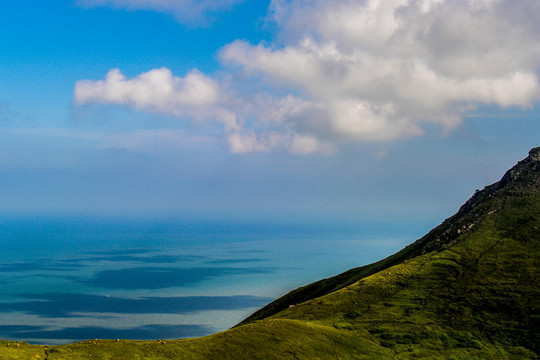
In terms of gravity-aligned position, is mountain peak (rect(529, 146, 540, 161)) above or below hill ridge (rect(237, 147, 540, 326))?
above

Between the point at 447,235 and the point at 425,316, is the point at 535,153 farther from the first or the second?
the point at 425,316

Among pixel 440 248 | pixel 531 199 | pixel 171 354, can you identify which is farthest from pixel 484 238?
pixel 171 354

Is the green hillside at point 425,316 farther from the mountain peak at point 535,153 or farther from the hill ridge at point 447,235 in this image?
the mountain peak at point 535,153

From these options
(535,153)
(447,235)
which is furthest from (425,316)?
(535,153)

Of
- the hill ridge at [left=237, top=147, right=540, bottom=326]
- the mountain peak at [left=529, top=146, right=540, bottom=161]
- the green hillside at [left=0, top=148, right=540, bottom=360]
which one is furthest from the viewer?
the mountain peak at [left=529, top=146, right=540, bottom=161]

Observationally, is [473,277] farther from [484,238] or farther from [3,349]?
[3,349]

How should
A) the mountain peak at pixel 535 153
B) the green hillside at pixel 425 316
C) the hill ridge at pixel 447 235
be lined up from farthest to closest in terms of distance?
the mountain peak at pixel 535 153, the hill ridge at pixel 447 235, the green hillside at pixel 425 316

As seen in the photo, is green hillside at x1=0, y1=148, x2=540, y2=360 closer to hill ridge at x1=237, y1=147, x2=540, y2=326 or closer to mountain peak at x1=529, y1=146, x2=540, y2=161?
hill ridge at x1=237, y1=147, x2=540, y2=326

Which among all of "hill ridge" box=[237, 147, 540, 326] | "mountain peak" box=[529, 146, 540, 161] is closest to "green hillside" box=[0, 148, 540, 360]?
"hill ridge" box=[237, 147, 540, 326]

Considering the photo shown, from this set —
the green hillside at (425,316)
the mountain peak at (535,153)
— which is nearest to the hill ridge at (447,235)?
the mountain peak at (535,153)

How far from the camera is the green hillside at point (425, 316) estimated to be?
59531 millimetres

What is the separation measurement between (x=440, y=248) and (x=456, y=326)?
42.2 m

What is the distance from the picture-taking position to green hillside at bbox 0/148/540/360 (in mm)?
59531

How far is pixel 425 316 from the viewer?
275ft
